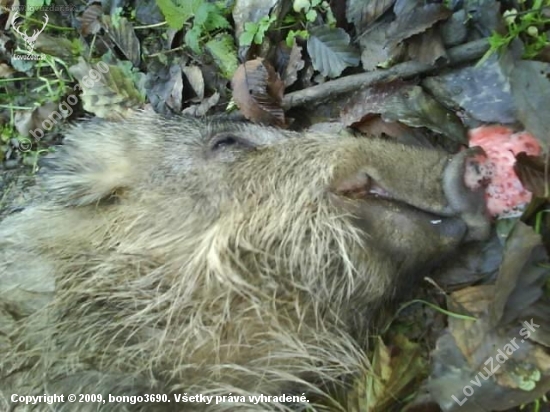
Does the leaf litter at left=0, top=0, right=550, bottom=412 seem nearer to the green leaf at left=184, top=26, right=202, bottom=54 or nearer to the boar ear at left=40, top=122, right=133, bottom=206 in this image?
the green leaf at left=184, top=26, right=202, bottom=54

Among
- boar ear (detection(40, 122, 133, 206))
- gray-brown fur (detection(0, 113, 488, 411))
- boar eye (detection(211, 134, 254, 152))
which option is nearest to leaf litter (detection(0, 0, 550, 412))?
gray-brown fur (detection(0, 113, 488, 411))

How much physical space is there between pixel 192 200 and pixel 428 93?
1.07 metres

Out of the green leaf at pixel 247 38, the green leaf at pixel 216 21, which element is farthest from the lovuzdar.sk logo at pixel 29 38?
the green leaf at pixel 247 38

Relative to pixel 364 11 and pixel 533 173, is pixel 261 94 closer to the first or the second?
pixel 364 11

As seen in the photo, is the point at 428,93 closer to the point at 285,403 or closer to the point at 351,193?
the point at 351,193

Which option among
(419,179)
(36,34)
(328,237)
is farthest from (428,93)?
(36,34)

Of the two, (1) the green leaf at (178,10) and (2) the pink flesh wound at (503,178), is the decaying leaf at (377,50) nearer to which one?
(2) the pink flesh wound at (503,178)

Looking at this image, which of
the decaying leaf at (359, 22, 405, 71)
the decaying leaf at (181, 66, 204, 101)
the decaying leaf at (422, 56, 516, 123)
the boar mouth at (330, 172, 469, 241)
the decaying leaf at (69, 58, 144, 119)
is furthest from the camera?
the decaying leaf at (69, 58, 144, 119)

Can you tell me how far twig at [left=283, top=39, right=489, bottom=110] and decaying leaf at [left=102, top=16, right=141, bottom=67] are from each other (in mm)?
1012

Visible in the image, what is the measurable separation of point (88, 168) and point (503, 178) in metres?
1.61

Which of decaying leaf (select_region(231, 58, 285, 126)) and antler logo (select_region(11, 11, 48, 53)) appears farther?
antler logo (select_region(11, 11, 48, 53))

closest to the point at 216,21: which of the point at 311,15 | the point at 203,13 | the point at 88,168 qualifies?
the point at 203,13

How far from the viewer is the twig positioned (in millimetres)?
3031

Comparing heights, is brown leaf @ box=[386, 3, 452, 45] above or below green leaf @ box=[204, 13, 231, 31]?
above
